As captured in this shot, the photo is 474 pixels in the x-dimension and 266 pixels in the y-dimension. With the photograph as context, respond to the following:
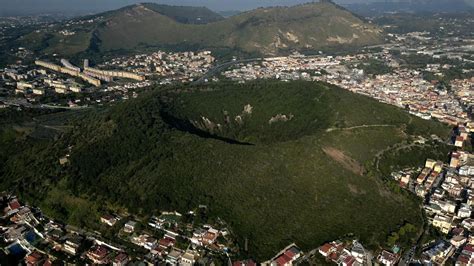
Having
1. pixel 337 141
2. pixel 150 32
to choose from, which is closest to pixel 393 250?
pixel 337 141

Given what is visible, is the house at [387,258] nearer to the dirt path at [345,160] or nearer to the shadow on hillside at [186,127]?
the dirt path at [345,160]

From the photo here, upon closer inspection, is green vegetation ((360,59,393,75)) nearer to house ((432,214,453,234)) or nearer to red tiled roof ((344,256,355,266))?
house ((432,214,453,234))

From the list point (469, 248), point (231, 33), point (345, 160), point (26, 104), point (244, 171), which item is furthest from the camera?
point (231, 33)

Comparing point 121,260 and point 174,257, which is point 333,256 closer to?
point 174,257

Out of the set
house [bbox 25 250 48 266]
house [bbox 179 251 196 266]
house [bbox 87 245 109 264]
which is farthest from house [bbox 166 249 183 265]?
house [bbox 25 250 48 266]

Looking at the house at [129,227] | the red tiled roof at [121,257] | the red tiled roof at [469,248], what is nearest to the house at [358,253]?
the red tiled roof at [469,248]

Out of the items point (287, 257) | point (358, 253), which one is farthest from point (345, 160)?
point (287, 257)

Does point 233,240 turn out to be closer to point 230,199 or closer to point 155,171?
point 230,199
